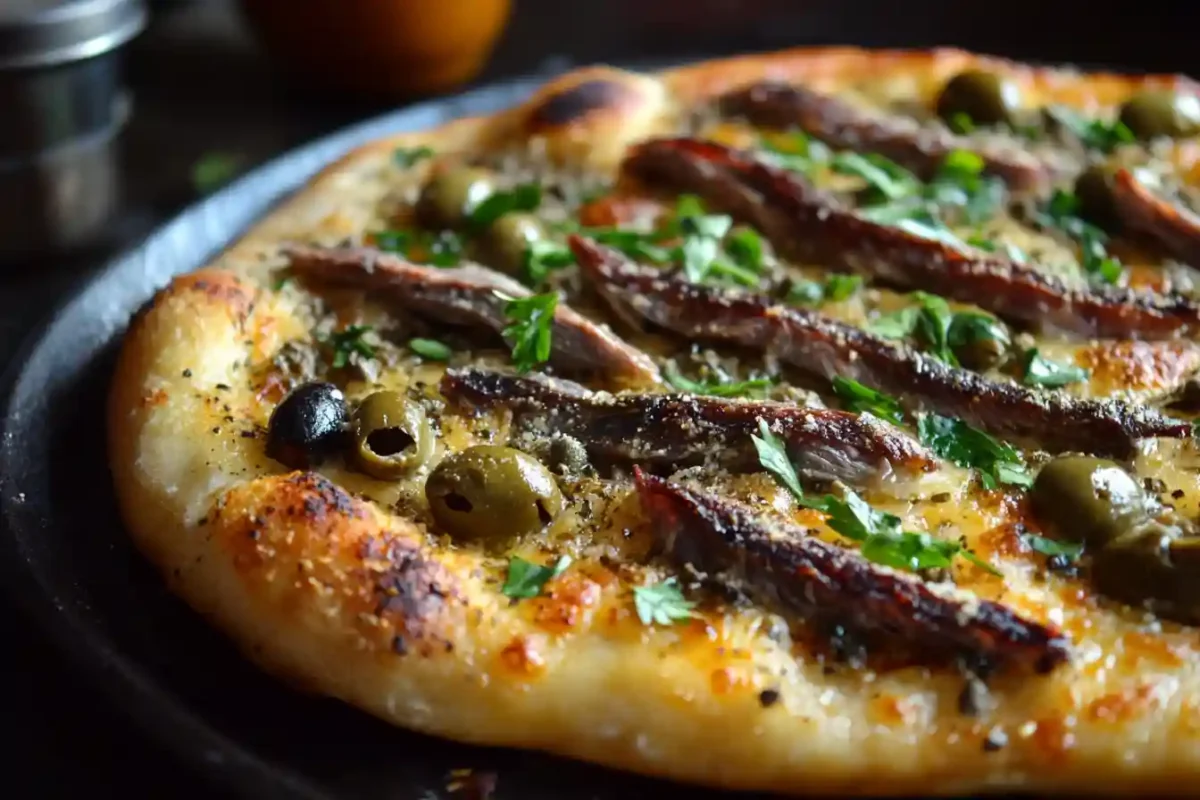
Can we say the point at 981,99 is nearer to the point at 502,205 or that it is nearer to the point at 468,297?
the point at 502,205

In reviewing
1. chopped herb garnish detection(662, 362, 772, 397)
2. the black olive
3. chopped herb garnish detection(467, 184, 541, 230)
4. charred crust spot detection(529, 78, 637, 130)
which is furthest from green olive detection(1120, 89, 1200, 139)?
the black olive

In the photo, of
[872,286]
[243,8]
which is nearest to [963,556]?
[872,286]

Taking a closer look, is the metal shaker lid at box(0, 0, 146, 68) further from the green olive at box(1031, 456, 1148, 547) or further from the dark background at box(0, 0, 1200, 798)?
the green olive at box(1031, 456, 1148, 547)

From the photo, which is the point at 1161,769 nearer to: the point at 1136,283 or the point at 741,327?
the point at 741,327

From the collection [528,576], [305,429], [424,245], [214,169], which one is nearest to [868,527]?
[528,576]

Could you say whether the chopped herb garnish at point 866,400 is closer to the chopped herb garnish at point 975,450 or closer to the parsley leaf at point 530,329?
the chopped herb garnish at point 975,450

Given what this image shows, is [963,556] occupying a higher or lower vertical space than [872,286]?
lower
